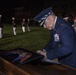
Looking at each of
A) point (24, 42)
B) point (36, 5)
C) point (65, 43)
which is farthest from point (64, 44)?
point (36, 5)

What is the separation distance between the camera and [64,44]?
13.5ft

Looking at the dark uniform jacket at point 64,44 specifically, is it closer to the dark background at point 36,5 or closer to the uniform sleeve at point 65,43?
the uniform sleeve at point 65,43

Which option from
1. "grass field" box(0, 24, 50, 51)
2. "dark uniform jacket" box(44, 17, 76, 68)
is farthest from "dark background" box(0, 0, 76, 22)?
"dark uniform jacket" box(44, 17, 76, 68)

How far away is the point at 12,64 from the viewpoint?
4.07 m

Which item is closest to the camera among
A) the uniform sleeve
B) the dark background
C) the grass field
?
the uniform sleeve

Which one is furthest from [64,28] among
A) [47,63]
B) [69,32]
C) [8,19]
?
[8,19]

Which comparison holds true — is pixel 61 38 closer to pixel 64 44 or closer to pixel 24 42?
pixel 64 44

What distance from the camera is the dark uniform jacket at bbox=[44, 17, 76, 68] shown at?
162 inches

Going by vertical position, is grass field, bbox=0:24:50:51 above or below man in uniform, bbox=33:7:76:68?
below

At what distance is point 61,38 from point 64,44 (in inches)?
4.3

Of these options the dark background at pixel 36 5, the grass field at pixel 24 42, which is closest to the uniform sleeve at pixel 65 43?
the grass field at pixel 24 42

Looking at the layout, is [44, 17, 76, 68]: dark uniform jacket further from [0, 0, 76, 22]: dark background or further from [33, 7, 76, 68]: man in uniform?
[0, 0, 76, 22]: dark background

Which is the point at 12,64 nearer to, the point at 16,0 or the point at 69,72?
the point at 69,72

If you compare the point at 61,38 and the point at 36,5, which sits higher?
the point at 61,38
